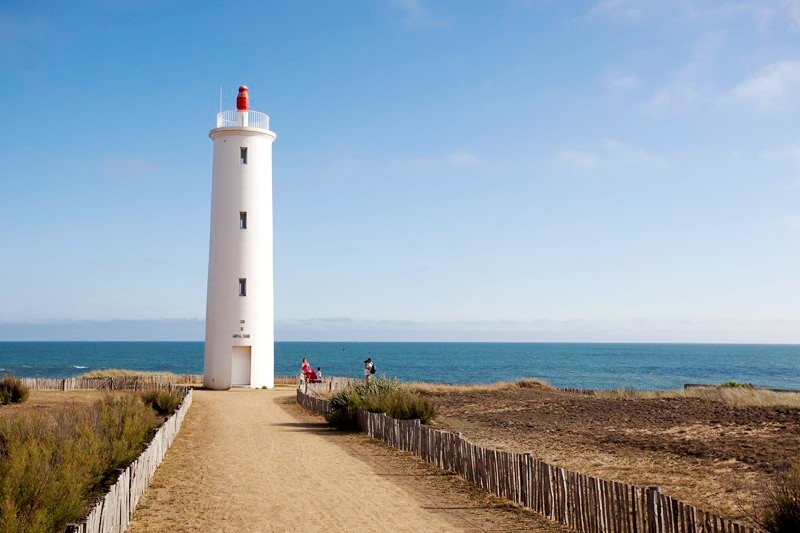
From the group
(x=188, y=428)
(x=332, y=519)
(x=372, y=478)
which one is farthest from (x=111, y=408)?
(x=332, y=519)

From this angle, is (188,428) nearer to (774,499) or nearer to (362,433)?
(362,433)

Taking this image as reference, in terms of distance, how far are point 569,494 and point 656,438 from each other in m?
9.31

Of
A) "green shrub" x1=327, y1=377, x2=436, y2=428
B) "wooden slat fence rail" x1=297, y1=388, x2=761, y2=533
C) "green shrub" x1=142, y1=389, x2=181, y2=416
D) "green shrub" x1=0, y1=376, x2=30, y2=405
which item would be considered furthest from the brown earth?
"green shrub" x1=0, y1=376, x2=30, y2=405

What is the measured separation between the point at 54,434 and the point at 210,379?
19.9m

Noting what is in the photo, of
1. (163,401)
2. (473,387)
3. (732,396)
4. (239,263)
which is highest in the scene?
(239,263)

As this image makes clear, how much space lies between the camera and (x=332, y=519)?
424 inches

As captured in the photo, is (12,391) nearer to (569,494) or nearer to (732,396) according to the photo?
(569,494)

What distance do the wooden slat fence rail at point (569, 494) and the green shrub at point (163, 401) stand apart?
11008 millimetres

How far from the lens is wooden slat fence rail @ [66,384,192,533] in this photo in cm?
823

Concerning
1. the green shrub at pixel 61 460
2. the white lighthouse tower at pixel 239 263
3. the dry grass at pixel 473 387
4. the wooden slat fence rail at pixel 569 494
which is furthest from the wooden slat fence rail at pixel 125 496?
the dry grass at pixel 473 387

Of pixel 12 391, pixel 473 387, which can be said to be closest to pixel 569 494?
pixel 12 391

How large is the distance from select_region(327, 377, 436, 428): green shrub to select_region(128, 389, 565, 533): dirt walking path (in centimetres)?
140

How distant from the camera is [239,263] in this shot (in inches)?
1302

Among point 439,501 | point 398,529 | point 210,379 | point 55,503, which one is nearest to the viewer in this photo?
point 55,503
